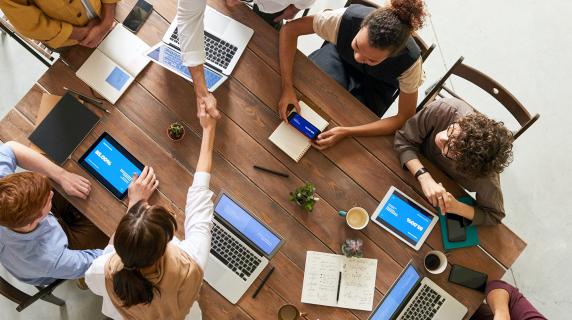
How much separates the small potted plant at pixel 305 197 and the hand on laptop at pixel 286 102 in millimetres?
326

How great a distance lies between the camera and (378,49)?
73.3 inches

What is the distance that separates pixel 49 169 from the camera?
1956mm

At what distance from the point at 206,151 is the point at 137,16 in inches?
29.0

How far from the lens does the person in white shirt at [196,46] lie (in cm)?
194

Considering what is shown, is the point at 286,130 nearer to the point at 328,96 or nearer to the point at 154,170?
the point at 328,96

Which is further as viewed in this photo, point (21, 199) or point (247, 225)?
point (247, 225)

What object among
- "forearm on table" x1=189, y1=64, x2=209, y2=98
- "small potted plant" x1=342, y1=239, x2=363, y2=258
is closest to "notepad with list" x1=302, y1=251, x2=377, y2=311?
"small potted plant" x1=342, y1=239, x2=363, y2=258

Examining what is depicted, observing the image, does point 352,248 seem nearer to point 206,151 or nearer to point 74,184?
point 206,151

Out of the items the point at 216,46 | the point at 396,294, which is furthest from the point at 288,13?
the point at 396,294

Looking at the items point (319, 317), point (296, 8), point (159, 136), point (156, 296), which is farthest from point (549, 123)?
point (156, 296)

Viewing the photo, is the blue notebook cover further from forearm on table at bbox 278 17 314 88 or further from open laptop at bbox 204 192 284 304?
forearm on table at bbox 278 17 314 88

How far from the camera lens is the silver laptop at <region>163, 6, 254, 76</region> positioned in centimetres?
214

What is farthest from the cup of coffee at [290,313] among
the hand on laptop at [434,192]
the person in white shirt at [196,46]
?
the person in white shirt at [196,46]

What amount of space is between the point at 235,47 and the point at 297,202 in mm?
780
